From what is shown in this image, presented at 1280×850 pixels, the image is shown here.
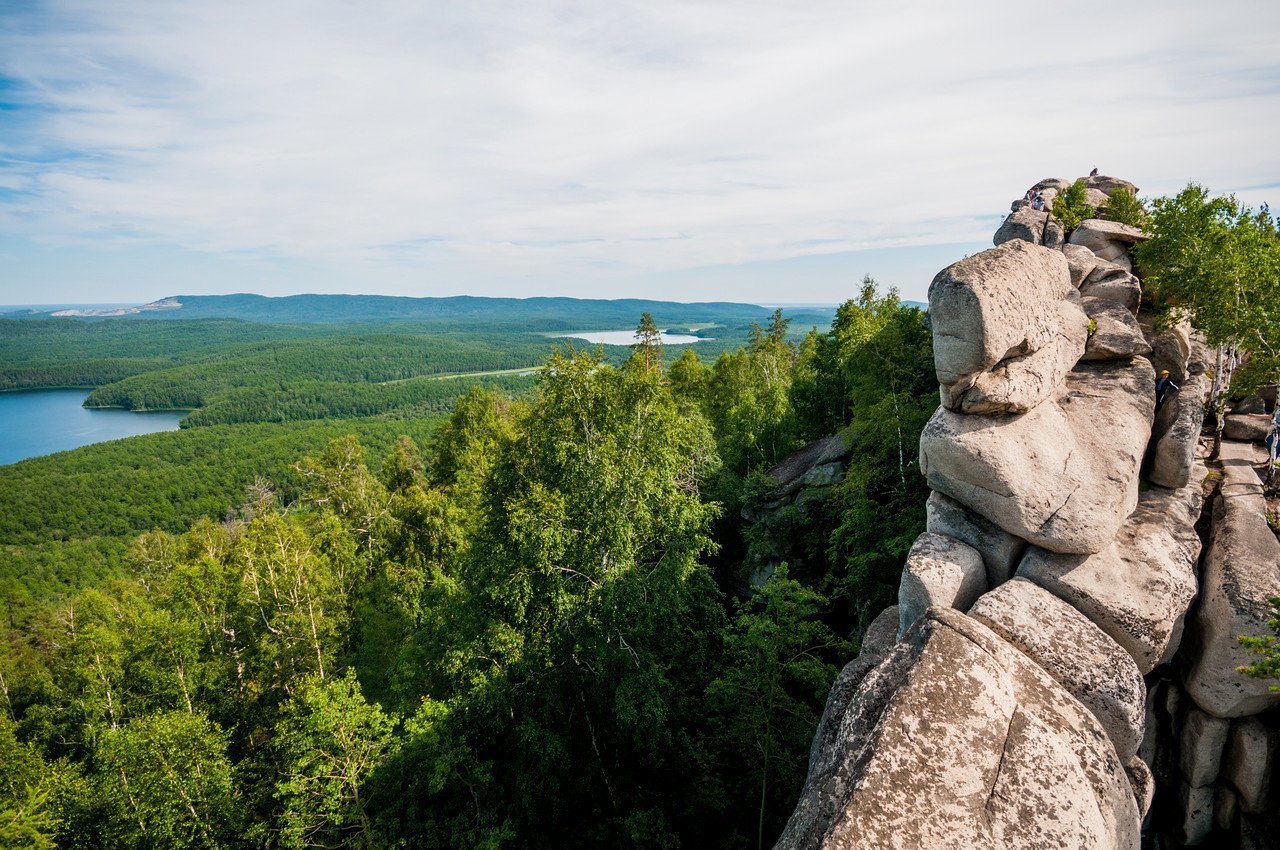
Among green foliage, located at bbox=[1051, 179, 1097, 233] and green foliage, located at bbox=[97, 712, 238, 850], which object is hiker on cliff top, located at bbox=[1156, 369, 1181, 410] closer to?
green foliage, located at bbox=[1051, 179, 1097, 233]

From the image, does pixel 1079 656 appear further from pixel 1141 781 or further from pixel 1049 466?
pixel 1049 466

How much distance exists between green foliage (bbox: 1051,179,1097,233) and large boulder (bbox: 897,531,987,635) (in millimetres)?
18039

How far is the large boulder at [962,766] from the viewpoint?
6.65 m

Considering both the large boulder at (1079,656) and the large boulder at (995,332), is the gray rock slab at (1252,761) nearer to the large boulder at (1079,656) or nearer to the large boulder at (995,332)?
the large boulder at (1079,656)

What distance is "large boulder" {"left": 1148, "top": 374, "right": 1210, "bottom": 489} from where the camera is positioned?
43.5ft

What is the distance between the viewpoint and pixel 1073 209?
76.6 ft

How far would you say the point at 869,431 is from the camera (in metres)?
20.0

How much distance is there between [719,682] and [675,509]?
15.2ft

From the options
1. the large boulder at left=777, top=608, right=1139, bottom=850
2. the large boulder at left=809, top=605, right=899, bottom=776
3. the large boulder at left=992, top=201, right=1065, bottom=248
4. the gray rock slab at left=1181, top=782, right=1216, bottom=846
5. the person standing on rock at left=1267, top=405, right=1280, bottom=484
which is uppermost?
the large boulder at left=992, top=201, right=1065, bottom=248

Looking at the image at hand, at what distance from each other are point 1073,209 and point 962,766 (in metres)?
25.2

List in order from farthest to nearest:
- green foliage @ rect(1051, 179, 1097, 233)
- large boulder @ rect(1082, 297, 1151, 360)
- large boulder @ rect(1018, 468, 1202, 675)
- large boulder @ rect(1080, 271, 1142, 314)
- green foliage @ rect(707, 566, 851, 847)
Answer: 1. green foliage @ rect(1051, 179, 1097, 233)
2. large boulder @ rect(1080, 271, 1142, 314)
3. large boulder @ rect(1082, 297, 1151, 360)
4. green foliage @ rect(707, 566, 851, 847)
5. large boulder @ rect(1018, 468, 1202, 675)

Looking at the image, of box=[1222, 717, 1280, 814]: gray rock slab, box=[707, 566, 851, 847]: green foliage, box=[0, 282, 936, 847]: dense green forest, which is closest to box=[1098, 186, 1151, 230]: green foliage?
box=[0, 282, 936, 847]: dense green forest

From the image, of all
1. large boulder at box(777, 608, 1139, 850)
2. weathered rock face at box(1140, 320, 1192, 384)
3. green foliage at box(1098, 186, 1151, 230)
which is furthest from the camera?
green foliage at box(1098, 186, 1151, 230)

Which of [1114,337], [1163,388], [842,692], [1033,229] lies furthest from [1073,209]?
[842,692]
